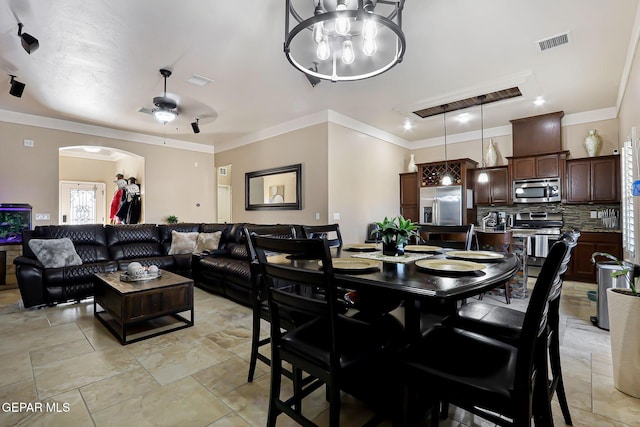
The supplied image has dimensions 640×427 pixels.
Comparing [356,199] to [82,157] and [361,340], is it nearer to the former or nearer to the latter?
[361,340]

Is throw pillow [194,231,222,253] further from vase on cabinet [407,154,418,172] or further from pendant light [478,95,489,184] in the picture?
pendant light [478,95,489,184]

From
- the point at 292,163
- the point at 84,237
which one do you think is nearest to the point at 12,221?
the point at 84,237

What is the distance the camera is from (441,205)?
6.06 meters

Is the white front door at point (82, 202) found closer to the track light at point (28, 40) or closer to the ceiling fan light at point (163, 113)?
the ceiling fan light at point (163, 113)

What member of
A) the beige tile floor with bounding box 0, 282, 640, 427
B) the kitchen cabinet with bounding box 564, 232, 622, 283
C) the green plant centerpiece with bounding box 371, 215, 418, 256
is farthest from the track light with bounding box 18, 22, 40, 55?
the kitchen cabinet with bounding box 564, 232, 622, 283

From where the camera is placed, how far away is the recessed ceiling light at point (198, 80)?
12.5 ft

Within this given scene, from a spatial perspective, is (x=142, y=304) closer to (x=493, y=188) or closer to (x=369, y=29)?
(x=369, y=29)

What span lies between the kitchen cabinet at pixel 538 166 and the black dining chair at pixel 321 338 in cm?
514

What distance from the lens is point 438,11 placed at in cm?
255

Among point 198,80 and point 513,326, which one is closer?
point 513,326

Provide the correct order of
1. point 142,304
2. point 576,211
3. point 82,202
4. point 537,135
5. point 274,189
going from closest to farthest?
1. point 142,304
2. point 576,211
3. point 537,135
4. point 274,189
5. point 82,202

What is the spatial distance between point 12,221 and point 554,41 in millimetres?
7499

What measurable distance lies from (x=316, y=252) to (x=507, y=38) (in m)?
3.15

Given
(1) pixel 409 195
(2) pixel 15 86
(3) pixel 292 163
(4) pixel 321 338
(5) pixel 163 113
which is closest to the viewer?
(4) pixel 321 338
